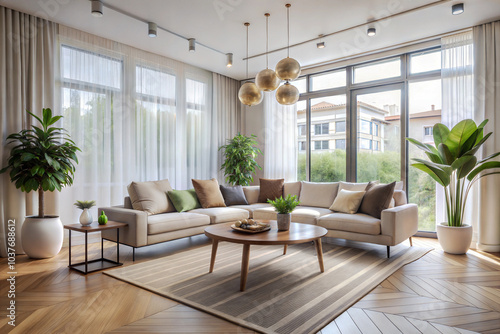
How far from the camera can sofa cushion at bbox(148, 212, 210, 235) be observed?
376 centimetres

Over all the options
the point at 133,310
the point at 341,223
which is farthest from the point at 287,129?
the point at 133,310

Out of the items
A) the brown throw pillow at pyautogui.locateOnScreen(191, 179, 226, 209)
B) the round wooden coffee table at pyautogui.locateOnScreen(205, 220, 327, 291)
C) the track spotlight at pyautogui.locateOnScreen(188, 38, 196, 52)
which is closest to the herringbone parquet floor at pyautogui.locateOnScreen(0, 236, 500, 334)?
the round wooden coffee table at pyautogui.locateOnScreen(205, 220, 327, 291)

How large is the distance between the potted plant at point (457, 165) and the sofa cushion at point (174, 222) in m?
2.73

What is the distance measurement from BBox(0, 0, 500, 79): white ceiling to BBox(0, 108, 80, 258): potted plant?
1.34m

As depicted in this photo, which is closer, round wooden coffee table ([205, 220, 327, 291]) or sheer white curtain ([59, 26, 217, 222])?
round wooden coffee table ([205, 220, 327, 291])

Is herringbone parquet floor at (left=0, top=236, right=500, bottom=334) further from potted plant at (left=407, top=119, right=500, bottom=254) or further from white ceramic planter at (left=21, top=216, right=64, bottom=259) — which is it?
potted plant at (left=407, top=119, right=500, bottom=254)

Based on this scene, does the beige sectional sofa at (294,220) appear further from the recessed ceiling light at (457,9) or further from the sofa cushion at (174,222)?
the recessed ceiling light at (457,9)

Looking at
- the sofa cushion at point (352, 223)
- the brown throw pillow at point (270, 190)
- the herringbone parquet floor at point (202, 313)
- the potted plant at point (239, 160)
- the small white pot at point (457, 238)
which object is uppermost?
the potted plant at point (239, 160)

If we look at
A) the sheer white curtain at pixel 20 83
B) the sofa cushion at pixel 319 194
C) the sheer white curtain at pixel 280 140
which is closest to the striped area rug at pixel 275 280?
the sofa cushion at pixel 319 194

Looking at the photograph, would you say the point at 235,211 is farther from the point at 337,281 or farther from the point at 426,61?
the point at 426,61

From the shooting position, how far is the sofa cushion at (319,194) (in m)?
4.91

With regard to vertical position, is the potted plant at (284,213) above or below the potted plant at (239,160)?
below

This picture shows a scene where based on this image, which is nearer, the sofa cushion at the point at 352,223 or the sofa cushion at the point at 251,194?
the sofa cushion at the point at 352,223

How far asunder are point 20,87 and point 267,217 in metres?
3.45
